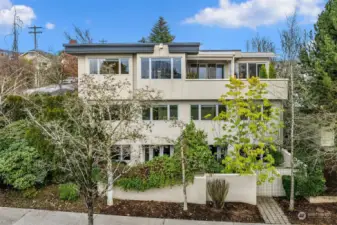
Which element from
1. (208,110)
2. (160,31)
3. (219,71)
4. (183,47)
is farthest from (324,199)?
(160,31)

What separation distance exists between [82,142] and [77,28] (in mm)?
37368

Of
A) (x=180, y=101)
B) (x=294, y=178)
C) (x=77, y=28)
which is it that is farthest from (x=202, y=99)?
(x=77, y=28)

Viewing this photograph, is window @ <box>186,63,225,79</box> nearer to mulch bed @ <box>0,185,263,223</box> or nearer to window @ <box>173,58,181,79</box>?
window @ <box>173,58,181,79</box>

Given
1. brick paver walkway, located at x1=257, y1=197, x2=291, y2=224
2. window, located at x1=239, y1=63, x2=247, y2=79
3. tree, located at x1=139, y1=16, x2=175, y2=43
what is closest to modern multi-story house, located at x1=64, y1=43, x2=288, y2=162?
window, located at x1=239, y1=63, x2=247, y2=79

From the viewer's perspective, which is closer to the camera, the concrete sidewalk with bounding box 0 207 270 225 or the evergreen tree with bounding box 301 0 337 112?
the concrete sidewalk with bounding box 0 207 270 225

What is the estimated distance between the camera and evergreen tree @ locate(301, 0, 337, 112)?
14.5 metres

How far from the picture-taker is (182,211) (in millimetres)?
10391

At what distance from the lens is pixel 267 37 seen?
1607 inches

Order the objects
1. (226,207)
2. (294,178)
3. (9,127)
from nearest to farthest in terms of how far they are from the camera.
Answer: (226,207), (294,178), (9,127)

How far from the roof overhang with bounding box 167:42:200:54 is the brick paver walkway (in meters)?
9.62

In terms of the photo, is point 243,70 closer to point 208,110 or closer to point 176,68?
point 208,110

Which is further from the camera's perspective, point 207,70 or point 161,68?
point 207,70

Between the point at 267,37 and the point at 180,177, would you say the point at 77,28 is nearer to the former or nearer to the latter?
the point at 267,37

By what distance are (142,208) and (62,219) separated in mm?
2721
